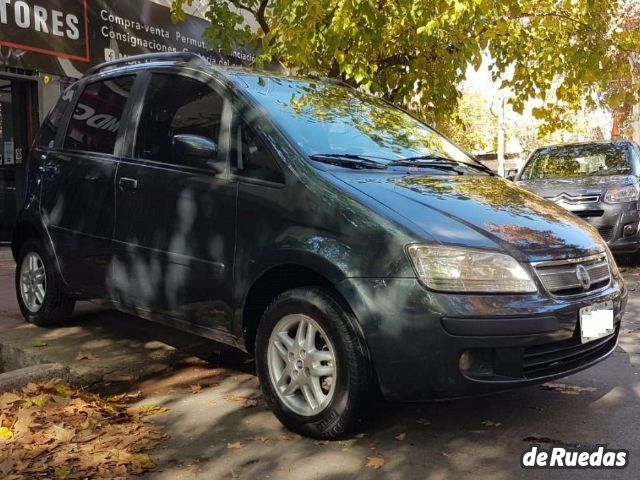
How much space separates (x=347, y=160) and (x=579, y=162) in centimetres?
695

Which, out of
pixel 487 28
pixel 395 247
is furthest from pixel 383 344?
pixel 487 28

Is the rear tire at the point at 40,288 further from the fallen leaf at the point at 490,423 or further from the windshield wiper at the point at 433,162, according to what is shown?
the fallen leaf at the point at 490,423

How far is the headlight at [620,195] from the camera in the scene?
8.61 meters

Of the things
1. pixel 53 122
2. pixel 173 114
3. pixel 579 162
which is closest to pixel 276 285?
pixel 173 114

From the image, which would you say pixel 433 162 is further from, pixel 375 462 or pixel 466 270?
pixel 375 462

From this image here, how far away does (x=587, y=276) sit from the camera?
3.36 m

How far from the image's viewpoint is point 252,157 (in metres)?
3.71

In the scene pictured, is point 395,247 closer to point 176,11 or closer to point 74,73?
point 176,11

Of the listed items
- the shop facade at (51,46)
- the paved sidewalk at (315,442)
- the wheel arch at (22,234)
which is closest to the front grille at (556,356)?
the paved sidewalk at (315,442)

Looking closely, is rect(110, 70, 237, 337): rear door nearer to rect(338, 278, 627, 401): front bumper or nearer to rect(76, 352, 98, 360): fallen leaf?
rect(76, 352, 98, 360): fallen leaf

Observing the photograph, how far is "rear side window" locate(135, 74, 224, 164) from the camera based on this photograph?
159 inches

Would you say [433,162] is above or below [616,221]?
above

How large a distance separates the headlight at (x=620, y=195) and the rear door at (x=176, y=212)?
630 cm

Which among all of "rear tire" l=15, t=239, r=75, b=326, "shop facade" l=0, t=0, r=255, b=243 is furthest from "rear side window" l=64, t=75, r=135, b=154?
"shop facade" l=0, t=0, r=255, b=243
